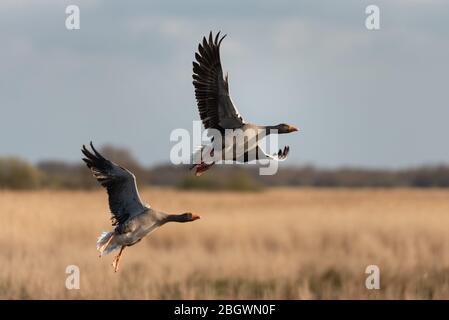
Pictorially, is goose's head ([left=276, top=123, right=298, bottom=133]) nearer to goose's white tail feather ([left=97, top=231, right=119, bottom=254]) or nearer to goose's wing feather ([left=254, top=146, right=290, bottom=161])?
goose's wing feather ([left=254, top=146, right=290, bottom=161])

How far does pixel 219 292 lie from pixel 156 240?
23.4ft

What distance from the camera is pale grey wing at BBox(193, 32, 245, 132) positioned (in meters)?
2.18

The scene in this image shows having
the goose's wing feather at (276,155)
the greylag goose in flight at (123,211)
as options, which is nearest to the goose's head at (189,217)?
the greylag goose in flight at (123,211)

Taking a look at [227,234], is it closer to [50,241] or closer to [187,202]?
[50,241]

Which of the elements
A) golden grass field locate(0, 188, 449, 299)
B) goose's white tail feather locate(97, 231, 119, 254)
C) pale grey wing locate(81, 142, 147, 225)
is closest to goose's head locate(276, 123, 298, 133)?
pale grey wing locate(81, 142, 147, 225)

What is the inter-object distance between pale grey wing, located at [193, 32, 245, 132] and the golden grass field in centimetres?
1229

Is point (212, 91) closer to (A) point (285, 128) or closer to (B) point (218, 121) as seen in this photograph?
(B) point (218, 121)

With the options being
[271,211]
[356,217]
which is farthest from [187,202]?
[356,217]

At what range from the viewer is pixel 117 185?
2.22 meters

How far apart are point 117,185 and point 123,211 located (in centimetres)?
8

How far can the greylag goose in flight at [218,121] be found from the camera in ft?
6.68

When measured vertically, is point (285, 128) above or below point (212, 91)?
below

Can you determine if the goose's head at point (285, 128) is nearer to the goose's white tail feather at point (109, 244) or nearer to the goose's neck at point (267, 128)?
the goose's neck at point (267, 128)

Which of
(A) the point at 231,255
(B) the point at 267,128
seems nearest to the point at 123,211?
(B) the point at 267,128
